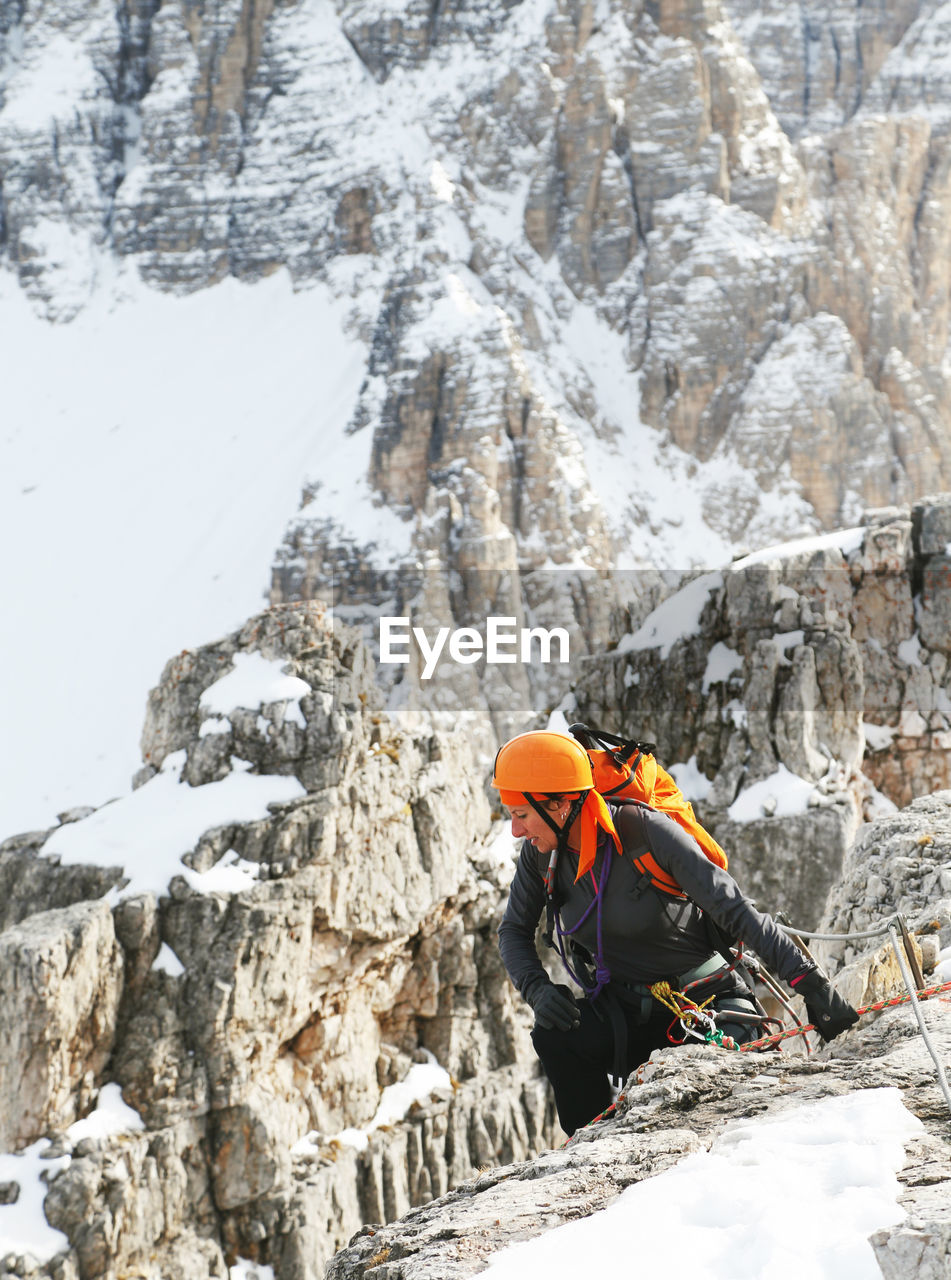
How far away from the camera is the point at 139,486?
67188mm

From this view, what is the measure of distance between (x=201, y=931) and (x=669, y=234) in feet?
224

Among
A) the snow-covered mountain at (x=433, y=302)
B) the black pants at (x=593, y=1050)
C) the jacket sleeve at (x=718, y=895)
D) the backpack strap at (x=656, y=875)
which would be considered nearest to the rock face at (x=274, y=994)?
the black pants at (x=593, y=1050)

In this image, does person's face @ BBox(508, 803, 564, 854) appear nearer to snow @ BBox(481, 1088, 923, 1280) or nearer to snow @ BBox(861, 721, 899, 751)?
snow @ BBox(481, 1088, 923, 1280)

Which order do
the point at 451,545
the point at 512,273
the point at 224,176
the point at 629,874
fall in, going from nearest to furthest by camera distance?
the point at 629,874
the point at 451,545
the point at 512,273
the point at 224,176

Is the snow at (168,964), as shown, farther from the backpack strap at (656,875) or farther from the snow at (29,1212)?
the backpack strap at (656,875)

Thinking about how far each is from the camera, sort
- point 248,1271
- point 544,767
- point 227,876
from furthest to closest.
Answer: point 227,876 → point 248,1271 → point 544,767

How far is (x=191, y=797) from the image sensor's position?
16203 millimetres

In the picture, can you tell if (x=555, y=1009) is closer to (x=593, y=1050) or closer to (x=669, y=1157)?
(x=593, y=1050)

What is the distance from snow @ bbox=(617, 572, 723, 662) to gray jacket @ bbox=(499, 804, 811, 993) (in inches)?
653

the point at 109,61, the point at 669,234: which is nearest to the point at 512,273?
the point at 669,234

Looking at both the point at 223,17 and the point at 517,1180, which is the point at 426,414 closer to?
the point at 223,17

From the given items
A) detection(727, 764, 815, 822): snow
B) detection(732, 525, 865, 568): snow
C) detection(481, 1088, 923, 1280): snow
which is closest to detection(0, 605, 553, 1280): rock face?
detection(727, 764, 815, 822): snow

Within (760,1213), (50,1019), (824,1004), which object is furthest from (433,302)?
(760,1213)

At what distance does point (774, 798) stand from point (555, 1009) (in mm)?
14877
